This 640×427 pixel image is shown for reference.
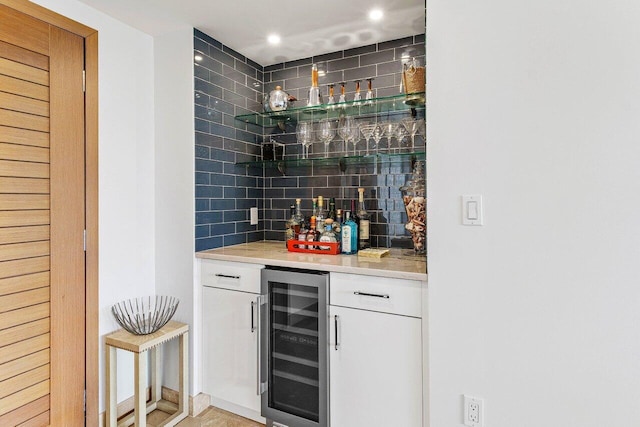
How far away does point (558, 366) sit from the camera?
133 centimetres

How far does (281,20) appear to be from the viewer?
6.75ft

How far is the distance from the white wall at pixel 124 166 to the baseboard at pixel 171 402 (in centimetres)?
5

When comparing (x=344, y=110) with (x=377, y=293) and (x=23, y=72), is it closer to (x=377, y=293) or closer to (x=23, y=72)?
(x=377, y=293)

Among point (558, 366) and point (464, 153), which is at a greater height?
point (464, 153)

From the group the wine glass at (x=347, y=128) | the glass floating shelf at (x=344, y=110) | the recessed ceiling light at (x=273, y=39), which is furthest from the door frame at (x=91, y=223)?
the wine glass at (x=347, y=128)

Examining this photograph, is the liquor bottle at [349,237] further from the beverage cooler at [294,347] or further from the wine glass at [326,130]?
the wine glass at [326,130]

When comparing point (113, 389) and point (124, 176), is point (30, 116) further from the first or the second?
point (113, 389)

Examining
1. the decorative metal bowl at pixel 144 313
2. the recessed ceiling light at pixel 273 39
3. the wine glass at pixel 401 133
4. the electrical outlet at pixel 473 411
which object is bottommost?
the electrical outlet at pixel 473 411

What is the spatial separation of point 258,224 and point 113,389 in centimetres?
136

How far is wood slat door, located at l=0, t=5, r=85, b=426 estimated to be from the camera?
1591mm

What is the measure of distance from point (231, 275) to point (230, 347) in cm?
43

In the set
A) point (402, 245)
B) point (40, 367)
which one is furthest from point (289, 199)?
point (40, 367)

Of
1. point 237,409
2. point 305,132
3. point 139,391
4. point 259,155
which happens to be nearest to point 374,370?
point 237,409

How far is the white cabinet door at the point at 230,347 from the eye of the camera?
2.02 m
